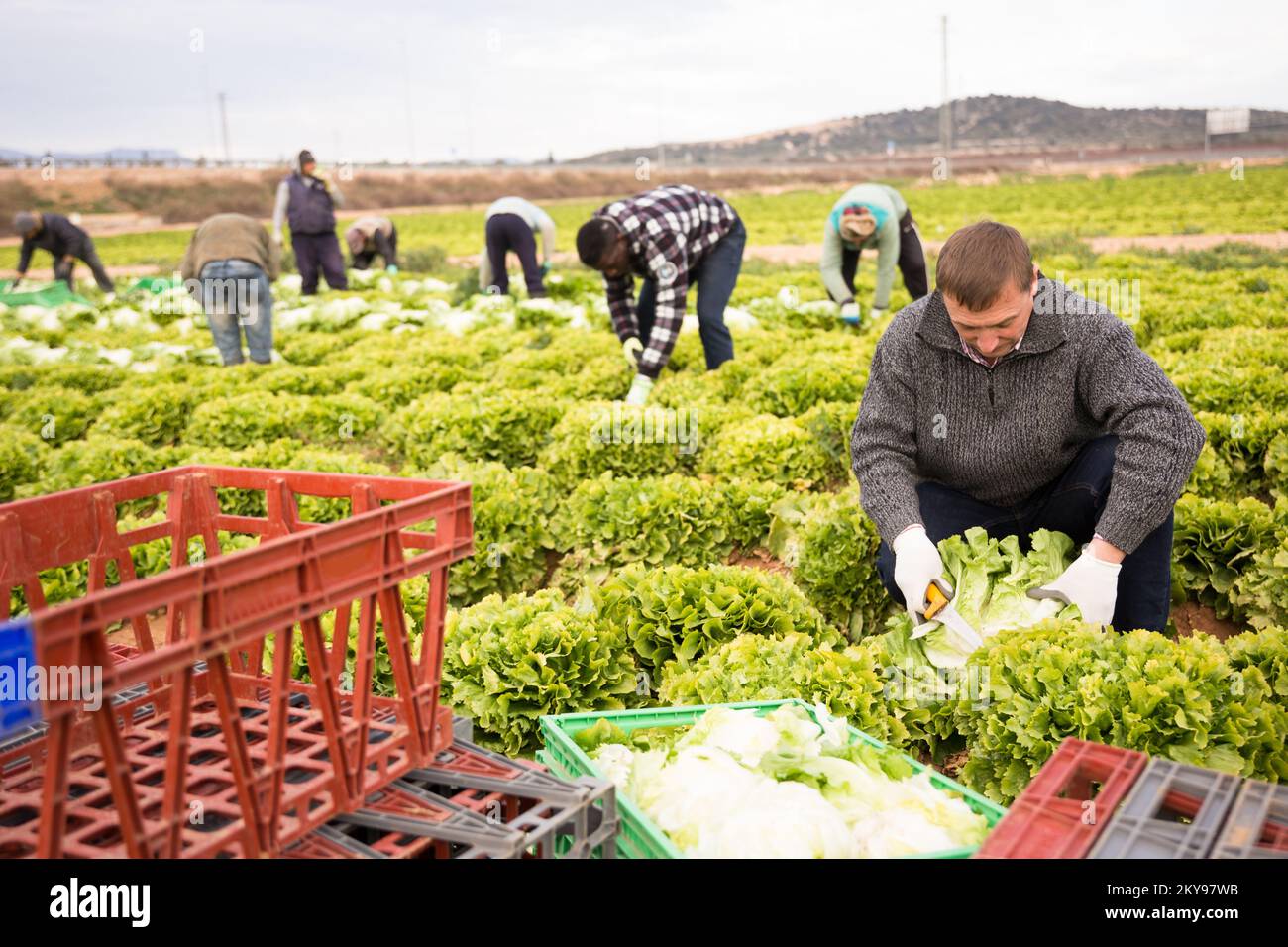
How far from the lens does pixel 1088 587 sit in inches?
144

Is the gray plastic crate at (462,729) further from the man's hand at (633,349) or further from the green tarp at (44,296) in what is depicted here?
the green tarp at (44,296)

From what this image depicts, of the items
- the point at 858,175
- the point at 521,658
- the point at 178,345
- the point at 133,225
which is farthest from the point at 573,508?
the point at 858,175

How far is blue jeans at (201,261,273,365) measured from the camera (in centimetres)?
1076

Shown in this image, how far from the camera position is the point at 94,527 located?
281 centimetres

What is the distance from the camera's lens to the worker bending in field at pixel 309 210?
51.6 feet

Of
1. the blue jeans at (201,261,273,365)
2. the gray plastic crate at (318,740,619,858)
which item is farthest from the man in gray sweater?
the blue jeans at (201,261,273,365)

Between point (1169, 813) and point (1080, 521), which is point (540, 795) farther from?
point (1080, 521)

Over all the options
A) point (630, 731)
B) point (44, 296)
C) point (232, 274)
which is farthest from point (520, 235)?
point (630, 731)

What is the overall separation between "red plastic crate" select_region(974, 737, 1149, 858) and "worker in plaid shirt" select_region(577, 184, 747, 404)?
5.32 metres

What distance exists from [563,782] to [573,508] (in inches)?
155

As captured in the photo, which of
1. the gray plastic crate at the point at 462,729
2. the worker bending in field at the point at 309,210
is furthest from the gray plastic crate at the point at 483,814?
the worker bending in field at the point at 309,210

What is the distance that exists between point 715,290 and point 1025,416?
5.20 meters

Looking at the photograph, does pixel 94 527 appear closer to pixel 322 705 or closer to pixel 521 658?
pixel 322 705

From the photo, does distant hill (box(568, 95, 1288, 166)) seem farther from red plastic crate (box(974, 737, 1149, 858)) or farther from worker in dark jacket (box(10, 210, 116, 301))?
red plastic crate (box(974, 737, 1149, 858))
